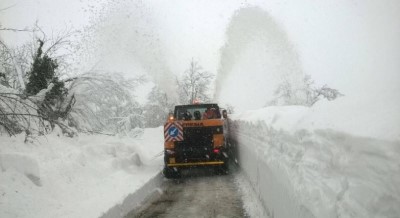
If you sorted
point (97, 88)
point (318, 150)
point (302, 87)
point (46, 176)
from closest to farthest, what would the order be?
point (318, 150) → point (46, 176) → point (97, 88) → point (302, 87)

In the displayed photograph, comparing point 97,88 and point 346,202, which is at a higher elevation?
point 97,88

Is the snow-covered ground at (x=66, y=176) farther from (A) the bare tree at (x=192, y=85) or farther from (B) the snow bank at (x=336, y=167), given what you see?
(A) the bare tree at (x=192, y=85)

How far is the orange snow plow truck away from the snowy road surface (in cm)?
46

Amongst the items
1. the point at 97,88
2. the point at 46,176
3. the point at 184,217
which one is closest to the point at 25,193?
the point at 46,176

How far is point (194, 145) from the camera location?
12.0m

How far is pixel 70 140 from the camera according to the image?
12188 millimetres

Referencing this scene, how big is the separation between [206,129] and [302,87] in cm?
3156

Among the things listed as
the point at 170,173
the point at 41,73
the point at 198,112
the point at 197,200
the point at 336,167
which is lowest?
the point at 197,200

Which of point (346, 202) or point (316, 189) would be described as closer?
point (346, 202)

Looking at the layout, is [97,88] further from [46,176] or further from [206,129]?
[46,176]

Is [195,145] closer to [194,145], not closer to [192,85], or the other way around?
[194,145]

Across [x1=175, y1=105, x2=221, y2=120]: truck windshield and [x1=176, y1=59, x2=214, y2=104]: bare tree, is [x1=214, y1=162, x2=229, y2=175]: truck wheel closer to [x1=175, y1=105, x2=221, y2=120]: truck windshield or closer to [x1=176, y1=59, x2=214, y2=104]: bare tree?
[x1=175, y1=105, x2=221, y2=120]: truck windshield

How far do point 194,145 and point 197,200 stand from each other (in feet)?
11.8

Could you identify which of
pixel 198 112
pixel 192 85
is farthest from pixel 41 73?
pixel 192 85
